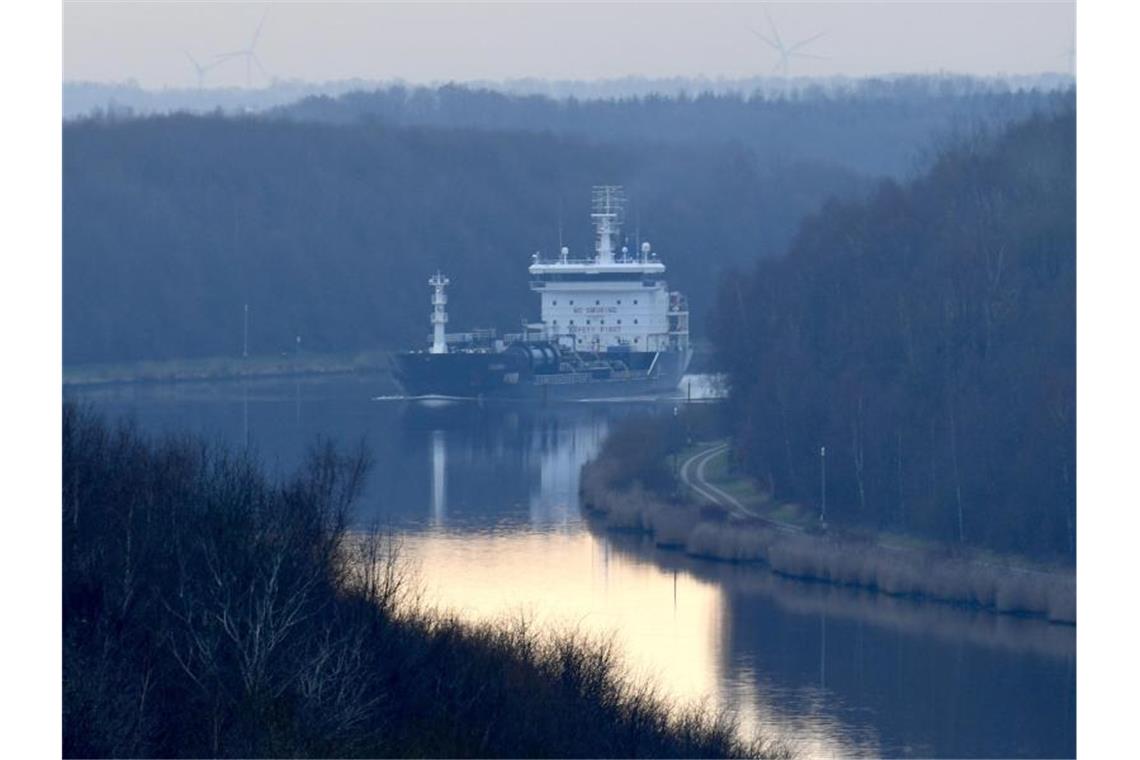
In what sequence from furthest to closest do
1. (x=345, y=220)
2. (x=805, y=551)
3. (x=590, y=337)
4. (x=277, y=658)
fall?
(x=345, y=220) < (x=590, y=337) < (x=805, y=551) < (x=277, y=658)

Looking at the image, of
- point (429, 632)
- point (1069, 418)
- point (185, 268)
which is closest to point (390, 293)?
point (185, 268)

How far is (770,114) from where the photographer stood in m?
26.4

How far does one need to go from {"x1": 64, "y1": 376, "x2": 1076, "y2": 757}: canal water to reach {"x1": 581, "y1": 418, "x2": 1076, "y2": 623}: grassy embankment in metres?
0.14

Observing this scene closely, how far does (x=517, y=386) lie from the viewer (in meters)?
25.8

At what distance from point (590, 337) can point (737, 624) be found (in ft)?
55.7

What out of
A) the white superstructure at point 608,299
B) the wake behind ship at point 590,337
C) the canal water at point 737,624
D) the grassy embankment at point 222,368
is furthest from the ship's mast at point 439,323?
the canal water at point 737,624

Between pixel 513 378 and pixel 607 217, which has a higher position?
A: pixel 607 217

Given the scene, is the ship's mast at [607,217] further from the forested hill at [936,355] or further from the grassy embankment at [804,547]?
the grassy embankment at [804,547]

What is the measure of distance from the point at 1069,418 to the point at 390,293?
19236mm

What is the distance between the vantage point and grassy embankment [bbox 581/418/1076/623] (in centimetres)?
1130

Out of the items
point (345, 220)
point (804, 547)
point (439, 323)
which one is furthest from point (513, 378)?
point (804, 547)

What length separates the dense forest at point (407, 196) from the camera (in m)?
24.0

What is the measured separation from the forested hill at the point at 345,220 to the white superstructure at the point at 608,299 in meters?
1.13

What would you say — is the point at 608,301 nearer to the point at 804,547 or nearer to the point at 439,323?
the point at 439,323
